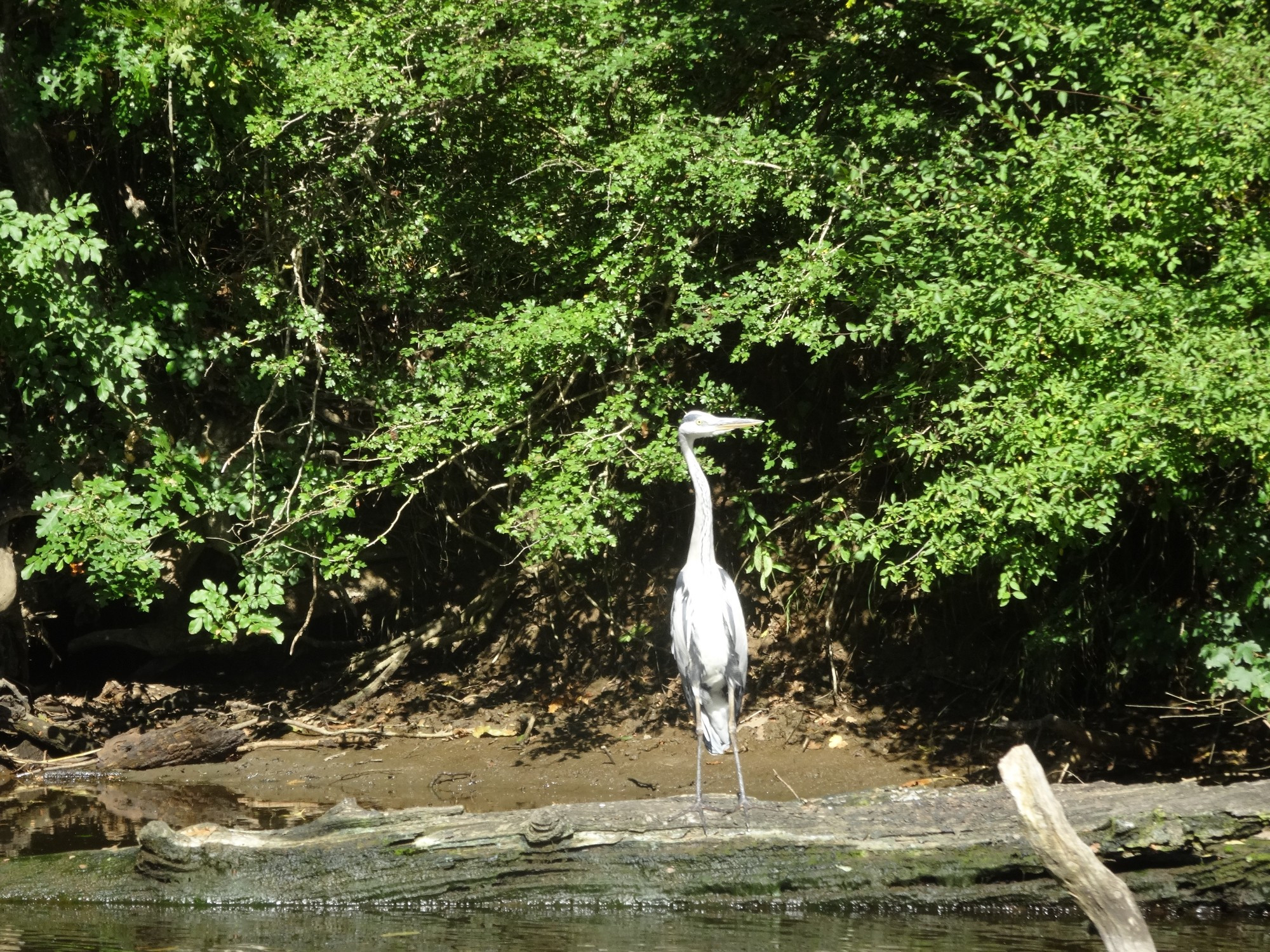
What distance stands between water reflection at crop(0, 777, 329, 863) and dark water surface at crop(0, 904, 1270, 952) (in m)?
1.60

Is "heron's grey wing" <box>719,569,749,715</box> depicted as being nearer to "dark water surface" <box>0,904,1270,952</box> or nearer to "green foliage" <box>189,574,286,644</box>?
"dark water surface" <box>0,904,1270,952</box>

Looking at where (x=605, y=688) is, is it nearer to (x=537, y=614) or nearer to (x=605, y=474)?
(x=537, y=614)

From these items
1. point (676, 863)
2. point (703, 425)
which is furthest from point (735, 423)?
point (676, 863)

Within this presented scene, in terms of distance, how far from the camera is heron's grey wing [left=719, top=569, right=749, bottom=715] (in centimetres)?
639

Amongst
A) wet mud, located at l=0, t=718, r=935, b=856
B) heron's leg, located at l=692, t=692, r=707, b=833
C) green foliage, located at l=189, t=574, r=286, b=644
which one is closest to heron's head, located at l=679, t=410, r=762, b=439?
heron's leg, located at l=692, t=692, r=707, b=833

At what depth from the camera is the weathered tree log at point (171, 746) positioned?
8.41 m

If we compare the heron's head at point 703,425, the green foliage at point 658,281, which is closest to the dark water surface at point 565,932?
the green foliage at point 658,281

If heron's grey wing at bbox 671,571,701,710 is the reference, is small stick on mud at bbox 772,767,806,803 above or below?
below

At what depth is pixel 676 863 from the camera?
517 cm

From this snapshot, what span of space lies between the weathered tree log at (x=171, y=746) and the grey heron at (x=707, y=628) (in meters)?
3.84

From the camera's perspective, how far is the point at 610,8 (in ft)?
23.6

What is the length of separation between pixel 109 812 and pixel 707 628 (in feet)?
12.9

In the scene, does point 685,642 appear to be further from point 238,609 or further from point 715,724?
point 238,609

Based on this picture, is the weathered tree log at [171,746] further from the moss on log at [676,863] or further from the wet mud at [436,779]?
the moss on log at [676,863]
